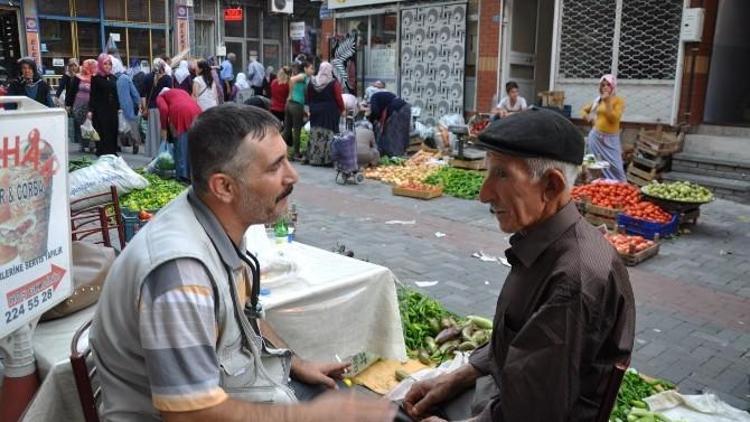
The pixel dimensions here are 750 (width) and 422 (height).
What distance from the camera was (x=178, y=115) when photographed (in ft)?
29.7

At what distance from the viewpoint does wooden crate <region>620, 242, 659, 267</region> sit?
6.24 meters

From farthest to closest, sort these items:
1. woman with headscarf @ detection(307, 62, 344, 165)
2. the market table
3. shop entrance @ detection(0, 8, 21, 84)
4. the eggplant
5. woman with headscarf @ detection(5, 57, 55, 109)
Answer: shop entrance @ detection(0, 8, 21, 84), woman with headscarf @ detection(307, 62, 344, 165), woman with headscarf @ detection(5, 57, 55, 109), the eggplant, the market table

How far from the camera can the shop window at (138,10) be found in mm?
23578

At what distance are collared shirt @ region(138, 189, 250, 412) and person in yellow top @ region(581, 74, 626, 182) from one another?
8496 millimetres

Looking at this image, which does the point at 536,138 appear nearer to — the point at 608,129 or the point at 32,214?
the point at 32,214

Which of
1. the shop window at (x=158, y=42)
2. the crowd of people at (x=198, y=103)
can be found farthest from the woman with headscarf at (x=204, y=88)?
the shop window at (x=158, y=42)

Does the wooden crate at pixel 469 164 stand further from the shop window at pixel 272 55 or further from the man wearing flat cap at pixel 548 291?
the shop window at pixel 272 55

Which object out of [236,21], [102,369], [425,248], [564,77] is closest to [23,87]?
[425,248]

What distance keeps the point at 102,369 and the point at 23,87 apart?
11629 millimetres

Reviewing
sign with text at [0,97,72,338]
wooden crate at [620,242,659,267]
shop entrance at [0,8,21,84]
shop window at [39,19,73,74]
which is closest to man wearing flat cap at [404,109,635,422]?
sign with text at [0,97,72,338]

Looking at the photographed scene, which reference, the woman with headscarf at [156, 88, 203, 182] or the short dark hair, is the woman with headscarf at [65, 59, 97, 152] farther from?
the short dark hair

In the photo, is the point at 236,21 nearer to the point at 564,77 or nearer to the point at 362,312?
the point at 564,77

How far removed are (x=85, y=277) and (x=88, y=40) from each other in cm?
2276

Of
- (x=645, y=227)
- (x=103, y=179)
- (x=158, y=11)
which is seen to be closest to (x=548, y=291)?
(x=645, y=227)
